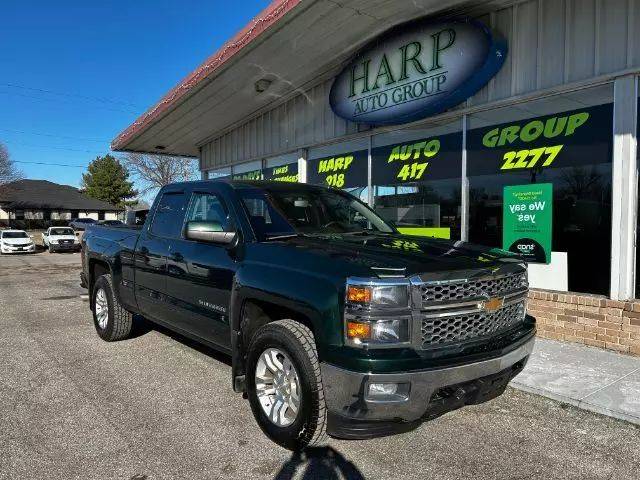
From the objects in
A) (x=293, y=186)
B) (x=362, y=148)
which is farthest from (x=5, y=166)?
(x=293, y=186)

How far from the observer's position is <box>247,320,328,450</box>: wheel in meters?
2.98

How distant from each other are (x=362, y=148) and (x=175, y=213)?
17.4ft

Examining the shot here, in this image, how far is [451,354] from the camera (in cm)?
290

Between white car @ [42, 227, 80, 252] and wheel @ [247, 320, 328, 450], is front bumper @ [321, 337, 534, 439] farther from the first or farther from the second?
white car @ [42, 227, 80, 252]

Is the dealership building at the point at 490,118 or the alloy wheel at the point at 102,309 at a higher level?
the dealership building at the point at 490,118

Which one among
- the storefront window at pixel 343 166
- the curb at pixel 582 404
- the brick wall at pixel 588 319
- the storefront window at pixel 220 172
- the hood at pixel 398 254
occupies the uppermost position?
the storefront window at pixel 220 172

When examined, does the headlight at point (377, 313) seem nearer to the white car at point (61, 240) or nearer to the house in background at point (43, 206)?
the white car at point (61, 240)

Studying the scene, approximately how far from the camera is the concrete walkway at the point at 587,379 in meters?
4.04

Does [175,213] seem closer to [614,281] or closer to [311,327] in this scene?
[311,327]

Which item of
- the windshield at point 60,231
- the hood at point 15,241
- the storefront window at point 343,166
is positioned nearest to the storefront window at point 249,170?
the storefront window at point 343,166

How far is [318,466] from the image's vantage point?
309 centimetres

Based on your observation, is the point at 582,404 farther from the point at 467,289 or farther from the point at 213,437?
the point at 213,437

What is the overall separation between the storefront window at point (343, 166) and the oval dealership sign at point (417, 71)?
721 mm

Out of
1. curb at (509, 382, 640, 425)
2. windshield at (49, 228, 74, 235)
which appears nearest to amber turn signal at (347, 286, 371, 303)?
curb at (509, 382, 640, 425)
